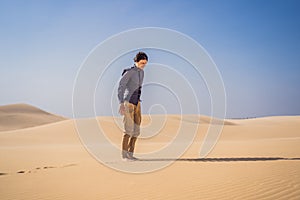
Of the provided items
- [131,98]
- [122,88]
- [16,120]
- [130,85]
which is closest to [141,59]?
[130,85]

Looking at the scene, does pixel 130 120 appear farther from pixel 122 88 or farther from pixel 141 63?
pixel 141 63

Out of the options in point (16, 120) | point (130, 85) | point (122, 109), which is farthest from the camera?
point (16, 120)

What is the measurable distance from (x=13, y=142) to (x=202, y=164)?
11503 millimetres

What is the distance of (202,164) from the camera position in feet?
20.5

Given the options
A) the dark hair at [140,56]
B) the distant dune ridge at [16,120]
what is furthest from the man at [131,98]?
the distant dune ridge at [16,120]

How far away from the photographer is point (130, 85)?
7.03m

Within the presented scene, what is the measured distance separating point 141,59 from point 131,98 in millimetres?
915

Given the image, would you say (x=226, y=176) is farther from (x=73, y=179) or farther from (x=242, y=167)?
(x=73, y=179)

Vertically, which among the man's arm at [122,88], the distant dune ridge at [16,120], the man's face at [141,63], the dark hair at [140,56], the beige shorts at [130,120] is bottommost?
the beige shorts at [130,120]

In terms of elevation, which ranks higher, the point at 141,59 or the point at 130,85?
the point at 141,59

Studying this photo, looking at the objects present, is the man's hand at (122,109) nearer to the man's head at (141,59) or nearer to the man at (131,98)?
the man at (131,98)

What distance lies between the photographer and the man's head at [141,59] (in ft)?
22.8

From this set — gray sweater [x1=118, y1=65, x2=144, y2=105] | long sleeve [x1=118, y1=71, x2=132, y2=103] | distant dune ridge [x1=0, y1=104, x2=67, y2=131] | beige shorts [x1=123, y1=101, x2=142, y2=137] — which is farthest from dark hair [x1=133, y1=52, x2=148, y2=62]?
distant dune ridge [x1=0, y1=104, x2=67, y2=131]

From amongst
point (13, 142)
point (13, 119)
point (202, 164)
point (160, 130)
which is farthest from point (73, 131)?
point (13, 119)
